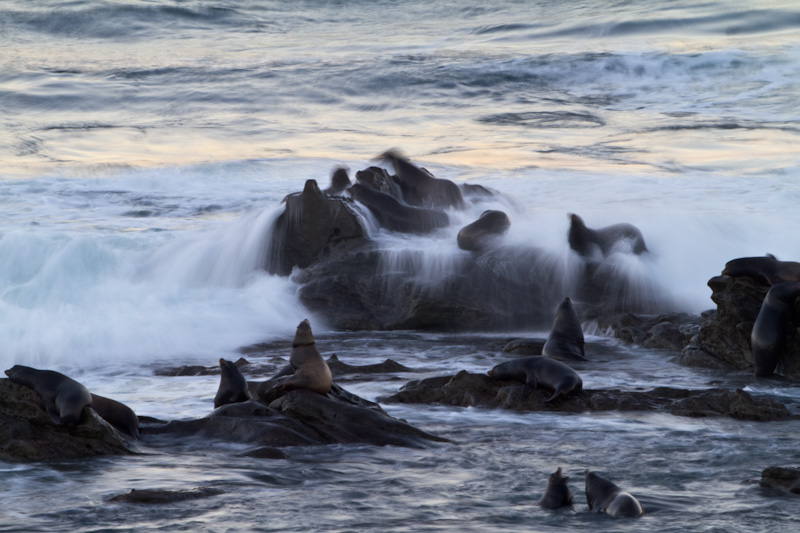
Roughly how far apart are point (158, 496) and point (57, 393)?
59.0 inches

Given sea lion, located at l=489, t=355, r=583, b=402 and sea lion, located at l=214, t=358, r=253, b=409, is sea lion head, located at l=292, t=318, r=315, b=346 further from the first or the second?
sea lion, located at l=489, t=355, r=583, b=402

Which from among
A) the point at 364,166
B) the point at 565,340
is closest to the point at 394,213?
the point at 565,340

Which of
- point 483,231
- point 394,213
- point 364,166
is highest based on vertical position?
point 364,166

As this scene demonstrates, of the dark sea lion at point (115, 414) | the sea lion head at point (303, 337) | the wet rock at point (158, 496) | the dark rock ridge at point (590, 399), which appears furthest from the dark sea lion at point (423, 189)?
the wet rock at point (158, 496)

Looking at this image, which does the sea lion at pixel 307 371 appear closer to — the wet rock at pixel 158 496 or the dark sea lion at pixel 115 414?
the dark sea lion at pixel 115 414

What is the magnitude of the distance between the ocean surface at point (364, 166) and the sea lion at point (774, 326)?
0.42m

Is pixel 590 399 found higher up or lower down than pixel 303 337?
lower down

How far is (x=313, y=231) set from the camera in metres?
14.8

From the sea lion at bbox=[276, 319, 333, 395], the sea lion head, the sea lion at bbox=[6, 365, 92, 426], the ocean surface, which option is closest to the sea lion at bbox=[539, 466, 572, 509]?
the ocean surface

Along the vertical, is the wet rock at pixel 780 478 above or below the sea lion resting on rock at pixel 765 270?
below

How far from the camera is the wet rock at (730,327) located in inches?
396

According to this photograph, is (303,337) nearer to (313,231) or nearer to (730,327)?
(730,327)

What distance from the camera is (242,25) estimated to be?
133 ft

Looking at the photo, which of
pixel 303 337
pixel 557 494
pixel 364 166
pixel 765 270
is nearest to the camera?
pixel 557 494
